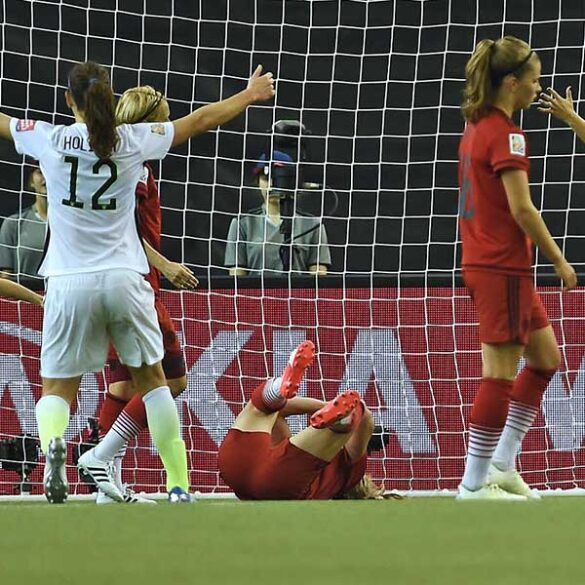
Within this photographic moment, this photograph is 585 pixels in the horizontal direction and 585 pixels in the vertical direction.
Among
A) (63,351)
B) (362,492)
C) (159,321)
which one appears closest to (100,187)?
(63,351)

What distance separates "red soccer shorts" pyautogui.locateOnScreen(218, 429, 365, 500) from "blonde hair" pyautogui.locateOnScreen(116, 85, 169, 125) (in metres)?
1.50

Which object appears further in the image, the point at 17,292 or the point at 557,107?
the point at 17,292

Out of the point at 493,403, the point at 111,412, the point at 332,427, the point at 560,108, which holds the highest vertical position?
the point at 560,108

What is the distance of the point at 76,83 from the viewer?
6160mm

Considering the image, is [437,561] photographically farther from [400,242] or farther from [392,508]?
[400,242]

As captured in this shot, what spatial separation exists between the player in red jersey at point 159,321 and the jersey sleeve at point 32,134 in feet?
2.31

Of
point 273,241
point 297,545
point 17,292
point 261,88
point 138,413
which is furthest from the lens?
point 273,241

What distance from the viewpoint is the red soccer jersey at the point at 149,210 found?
723 cm

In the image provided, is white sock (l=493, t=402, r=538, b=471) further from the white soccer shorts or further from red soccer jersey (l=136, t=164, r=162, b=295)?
red soccer jersey (l=136, t=164, r=162, b=295)

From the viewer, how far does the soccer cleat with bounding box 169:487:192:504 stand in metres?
6.31

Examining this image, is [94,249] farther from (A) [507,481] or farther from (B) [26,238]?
(B) [26,238]

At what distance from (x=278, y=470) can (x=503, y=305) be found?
160cm

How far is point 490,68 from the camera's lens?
6016 mm

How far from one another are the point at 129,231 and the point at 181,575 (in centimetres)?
305
